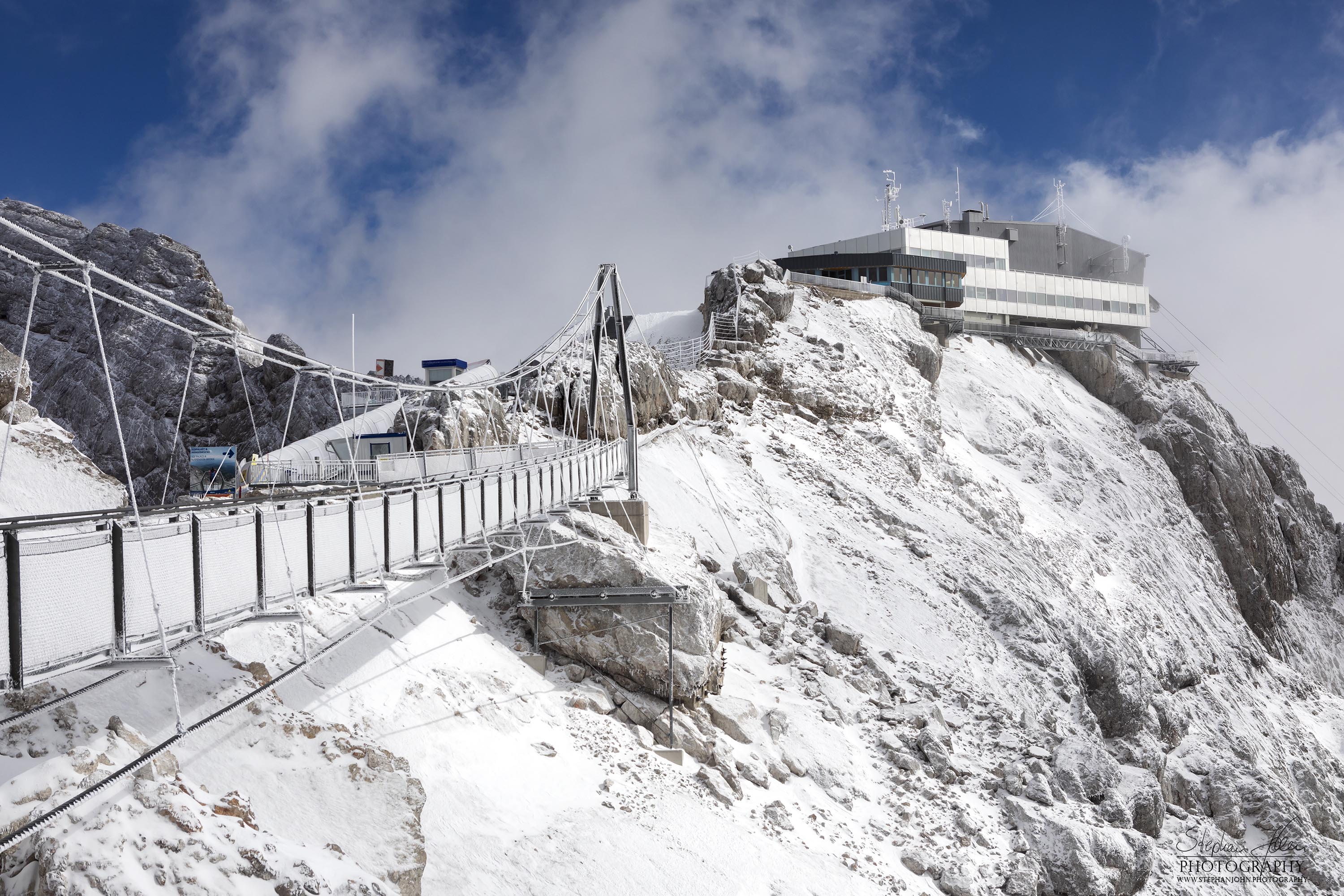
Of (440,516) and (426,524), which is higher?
(440,516)

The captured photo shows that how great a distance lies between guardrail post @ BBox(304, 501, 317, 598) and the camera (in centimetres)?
1012

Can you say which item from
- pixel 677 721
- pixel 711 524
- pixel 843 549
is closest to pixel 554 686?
pixel 677 721

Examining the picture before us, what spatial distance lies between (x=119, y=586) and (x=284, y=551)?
2.16 m

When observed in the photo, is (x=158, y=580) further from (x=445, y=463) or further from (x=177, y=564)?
(x=445, y=463)

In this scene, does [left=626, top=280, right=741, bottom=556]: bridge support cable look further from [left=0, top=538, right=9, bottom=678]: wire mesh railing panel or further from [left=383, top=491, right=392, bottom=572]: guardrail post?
[left=0, top=538, right=9, bottom=678]: wire mesh railing panel

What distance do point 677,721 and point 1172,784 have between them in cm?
1585

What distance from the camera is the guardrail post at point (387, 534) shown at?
38.7ft

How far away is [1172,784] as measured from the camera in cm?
2358

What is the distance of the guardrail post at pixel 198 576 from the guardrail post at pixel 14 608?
1.74m

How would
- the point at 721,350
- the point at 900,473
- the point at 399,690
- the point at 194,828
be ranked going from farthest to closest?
the point at 721,350 < the point at 900,473 < the point at 399,690 < the point at 194,828

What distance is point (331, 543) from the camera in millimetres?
10688

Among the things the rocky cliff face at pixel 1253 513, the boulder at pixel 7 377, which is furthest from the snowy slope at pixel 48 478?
the rocky cliff face at pixel 1253 513

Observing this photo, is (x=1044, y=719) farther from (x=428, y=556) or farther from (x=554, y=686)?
(x=428, y=556)

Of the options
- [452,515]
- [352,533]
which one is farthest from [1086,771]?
[352,533]
